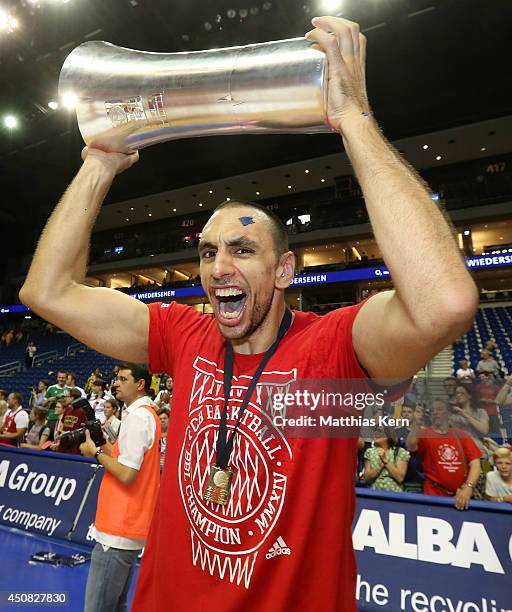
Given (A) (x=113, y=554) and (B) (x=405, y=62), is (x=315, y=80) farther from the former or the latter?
(B) (x=405, y=62)

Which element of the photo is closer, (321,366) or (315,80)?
(315,80)

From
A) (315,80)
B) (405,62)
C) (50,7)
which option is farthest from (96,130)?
(405,62)

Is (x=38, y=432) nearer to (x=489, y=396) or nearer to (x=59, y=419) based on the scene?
(x=59, y=419)

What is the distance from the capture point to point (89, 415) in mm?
4254

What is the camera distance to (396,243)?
83 cm

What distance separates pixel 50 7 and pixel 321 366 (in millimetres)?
11411

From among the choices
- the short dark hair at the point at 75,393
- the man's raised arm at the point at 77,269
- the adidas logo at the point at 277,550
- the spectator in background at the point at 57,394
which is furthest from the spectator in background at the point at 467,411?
the spectator in background at the point at 57,394

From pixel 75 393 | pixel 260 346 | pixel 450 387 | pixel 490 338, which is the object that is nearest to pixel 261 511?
pixel 260 346

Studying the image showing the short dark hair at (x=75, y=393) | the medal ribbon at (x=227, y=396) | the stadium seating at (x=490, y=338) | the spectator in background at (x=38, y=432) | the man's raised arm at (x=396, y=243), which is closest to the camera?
the man's raised arm at (x=396, y=243)

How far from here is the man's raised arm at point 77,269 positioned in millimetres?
1258

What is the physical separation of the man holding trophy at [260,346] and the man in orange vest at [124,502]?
136 centimetres

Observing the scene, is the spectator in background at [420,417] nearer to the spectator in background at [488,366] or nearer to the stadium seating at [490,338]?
the spectator in background at [488,366]

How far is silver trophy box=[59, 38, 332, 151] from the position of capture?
2.91 ft

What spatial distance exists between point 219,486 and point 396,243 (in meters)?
0.77
